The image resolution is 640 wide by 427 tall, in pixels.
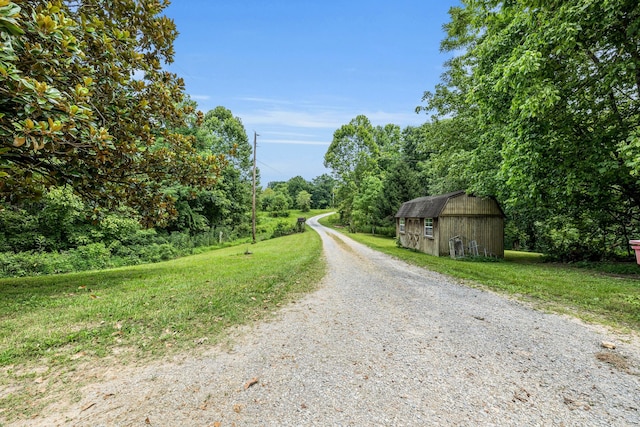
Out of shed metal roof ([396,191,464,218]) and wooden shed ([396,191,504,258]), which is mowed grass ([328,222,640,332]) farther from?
shed metal roof ([396,191,464,218])

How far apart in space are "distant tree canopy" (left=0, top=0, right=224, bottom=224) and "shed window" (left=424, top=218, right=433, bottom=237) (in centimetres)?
1307

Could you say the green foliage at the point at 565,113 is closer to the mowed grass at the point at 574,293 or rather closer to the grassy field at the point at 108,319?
the mowed grass at the point at 574,293

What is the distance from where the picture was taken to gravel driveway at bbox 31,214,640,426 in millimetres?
2402

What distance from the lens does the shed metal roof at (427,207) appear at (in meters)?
15.7

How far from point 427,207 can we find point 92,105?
55.3 ft

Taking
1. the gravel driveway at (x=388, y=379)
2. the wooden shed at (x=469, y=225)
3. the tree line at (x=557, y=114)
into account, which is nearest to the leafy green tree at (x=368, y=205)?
the tree line at (x=557, y=114)

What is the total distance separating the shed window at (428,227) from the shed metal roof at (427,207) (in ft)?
1.17

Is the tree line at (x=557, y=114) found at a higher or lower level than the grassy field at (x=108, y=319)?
higher

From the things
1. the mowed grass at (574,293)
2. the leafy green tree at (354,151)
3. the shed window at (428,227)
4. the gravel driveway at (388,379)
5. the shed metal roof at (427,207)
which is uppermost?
the leafy green tree at (354,151)

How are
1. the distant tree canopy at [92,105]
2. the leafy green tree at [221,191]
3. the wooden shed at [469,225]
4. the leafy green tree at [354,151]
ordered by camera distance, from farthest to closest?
1. the leafy green tree at [354,151]
2. the leafy green tree at [221,191]
3. the wooden shed at [469,225]
4. the distant tree canopy at [92,105]

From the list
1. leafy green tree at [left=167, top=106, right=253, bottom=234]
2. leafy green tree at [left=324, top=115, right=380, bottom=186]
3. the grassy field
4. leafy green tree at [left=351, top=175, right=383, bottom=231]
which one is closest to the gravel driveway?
the grassy field

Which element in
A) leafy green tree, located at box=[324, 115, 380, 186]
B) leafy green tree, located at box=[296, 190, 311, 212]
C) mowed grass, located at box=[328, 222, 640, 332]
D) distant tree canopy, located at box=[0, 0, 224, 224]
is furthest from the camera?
leafy green tree, located at box=[296, 190, 311, 212]

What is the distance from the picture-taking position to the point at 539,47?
7250 millimetres

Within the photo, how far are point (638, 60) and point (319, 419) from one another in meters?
10.8
